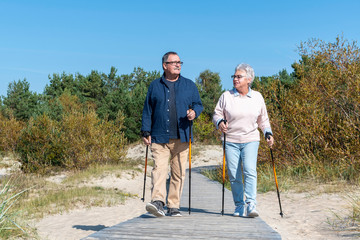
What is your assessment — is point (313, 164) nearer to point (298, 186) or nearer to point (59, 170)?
point (298, 186)

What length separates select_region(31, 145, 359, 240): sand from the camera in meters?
6.26

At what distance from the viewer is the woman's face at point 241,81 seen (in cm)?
468

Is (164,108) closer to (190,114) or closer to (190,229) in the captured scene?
(190,114)

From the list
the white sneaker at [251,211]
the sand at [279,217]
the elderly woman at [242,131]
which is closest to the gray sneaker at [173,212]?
the elderly woman at [242,131]

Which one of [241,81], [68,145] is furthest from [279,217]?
[68,145]

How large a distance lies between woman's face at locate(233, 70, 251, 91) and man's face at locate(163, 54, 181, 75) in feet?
2.38

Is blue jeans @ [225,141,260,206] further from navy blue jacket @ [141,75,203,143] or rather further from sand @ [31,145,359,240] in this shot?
sand @ [31,145,359,240]

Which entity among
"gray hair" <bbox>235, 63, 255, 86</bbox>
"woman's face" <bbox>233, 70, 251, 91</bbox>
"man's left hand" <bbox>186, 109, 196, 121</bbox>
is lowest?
"man's left hand" <bbox>186, 109, 196, 121</bbox>

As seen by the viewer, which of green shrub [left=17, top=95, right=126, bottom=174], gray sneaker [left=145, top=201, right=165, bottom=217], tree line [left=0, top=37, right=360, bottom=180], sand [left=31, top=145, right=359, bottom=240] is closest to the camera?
gray sneaker [left=145, top=201, right=165, bottom=217]

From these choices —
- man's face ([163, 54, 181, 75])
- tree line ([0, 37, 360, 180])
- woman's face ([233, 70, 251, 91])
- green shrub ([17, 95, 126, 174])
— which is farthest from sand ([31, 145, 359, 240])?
green shrub ([17, 95, 126, 174])

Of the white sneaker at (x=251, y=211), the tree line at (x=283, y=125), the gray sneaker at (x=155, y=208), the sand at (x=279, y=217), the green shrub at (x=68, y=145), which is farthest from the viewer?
the green shrub at (x=68, y=145)

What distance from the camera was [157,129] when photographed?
15.4 feet

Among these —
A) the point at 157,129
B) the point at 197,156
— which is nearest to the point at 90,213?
the point at 157,129

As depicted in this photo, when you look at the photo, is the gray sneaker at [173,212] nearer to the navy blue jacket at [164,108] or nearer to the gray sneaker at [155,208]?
the gray sneaker at [155,208]
